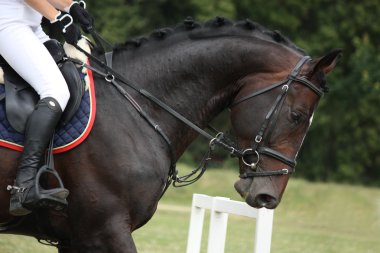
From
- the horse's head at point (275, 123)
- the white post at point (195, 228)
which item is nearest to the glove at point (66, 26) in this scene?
the horse's head at point (275, 123)

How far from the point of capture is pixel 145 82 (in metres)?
5.56

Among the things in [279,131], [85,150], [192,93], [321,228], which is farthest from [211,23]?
[321,228]

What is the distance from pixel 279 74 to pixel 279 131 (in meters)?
0.43

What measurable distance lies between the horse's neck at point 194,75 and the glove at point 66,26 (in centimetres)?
46

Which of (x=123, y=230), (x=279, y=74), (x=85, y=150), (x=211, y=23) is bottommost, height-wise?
(x=123, y=230)

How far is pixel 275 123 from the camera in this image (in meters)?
5.29

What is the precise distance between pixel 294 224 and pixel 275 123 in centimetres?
1529

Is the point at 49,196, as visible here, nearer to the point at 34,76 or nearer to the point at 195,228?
the point at 34,76

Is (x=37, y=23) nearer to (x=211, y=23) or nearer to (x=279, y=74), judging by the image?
(x=211, y=23)

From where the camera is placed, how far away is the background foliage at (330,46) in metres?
34.9

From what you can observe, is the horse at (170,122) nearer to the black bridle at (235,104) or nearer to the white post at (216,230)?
the black bridle at (235,104)

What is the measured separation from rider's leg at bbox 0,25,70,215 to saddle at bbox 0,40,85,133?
0.26 ft

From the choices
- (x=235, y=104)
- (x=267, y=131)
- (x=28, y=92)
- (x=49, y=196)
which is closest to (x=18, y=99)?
(x=28, y=92)

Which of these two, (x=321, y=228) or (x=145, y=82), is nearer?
(x=145, y=82)
